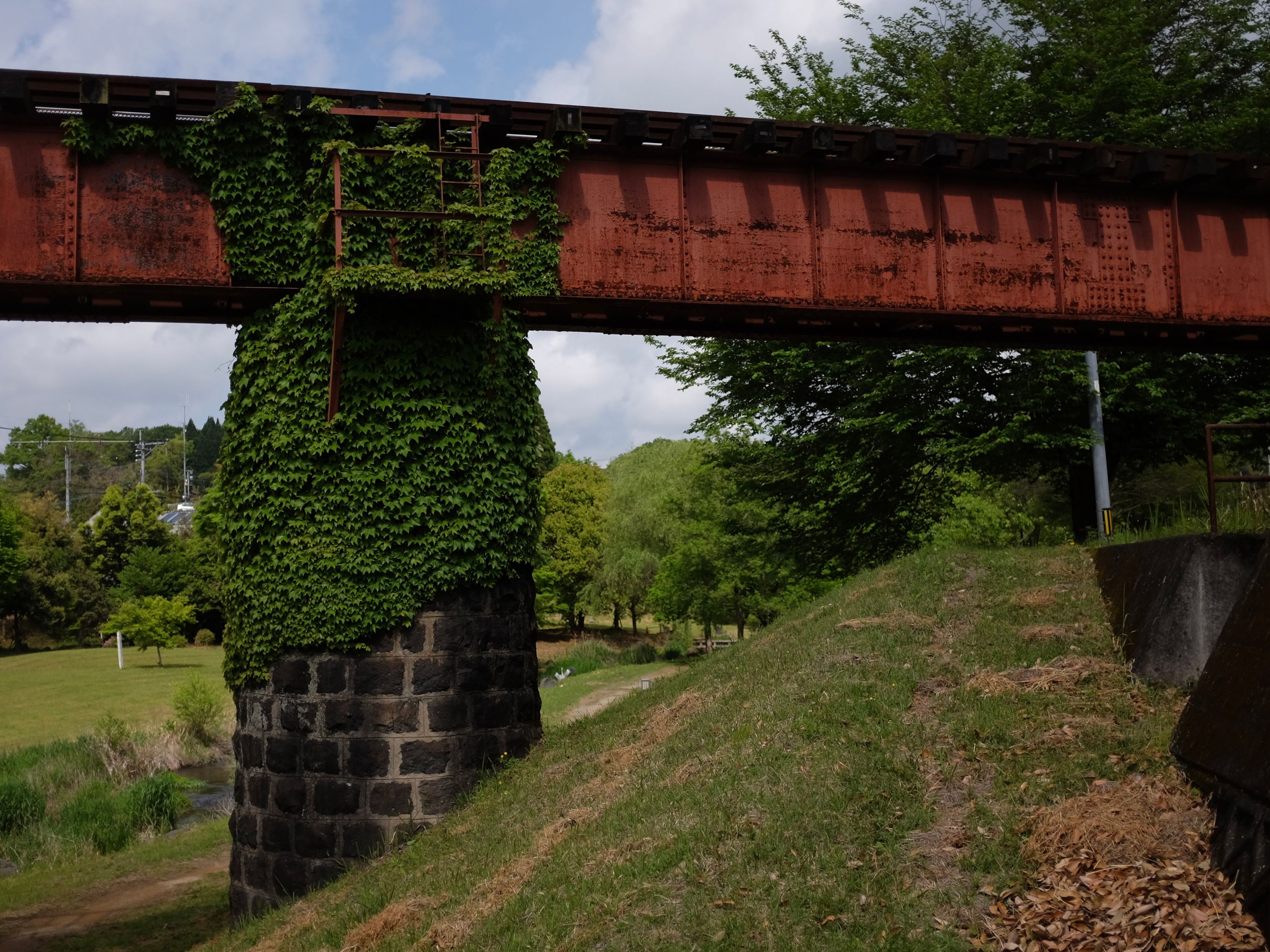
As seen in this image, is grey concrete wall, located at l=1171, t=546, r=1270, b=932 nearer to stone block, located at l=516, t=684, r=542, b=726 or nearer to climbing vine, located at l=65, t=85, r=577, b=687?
stone block, located at l=516, t=684, r=542, b=726

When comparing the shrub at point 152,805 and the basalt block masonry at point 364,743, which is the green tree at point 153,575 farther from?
the basalt block masonry at point 364,743

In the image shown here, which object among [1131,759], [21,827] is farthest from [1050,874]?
[21,827]

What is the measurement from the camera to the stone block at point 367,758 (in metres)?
12.7

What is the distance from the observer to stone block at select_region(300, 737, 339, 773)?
12.7m

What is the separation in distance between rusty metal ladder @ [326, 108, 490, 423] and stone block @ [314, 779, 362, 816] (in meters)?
4.16

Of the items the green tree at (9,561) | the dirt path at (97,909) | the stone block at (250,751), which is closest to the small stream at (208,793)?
the dirt path at (97,909)

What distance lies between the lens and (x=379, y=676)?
1280 centimetres

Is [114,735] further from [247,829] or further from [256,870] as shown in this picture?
[256,870]

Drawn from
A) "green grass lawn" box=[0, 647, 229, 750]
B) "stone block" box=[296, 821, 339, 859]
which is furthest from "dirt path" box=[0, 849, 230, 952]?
"green grass lawn" box=[0, 647, 229, 750]

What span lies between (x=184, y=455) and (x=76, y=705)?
124949mm

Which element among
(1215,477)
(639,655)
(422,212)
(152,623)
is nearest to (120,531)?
(152,623)

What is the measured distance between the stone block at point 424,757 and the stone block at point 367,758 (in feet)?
0.65

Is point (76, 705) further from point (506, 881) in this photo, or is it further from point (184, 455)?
point (184, 455)

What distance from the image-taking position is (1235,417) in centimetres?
2241
